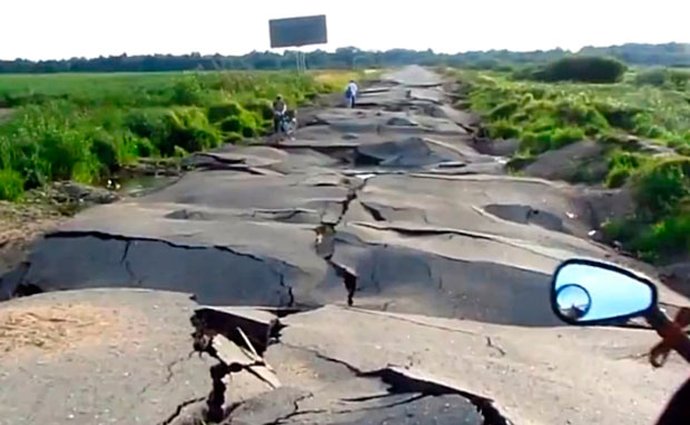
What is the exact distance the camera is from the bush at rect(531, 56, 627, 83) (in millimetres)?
79438

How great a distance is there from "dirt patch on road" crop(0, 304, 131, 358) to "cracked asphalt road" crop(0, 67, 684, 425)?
0.29ft

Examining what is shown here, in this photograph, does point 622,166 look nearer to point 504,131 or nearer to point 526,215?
point 526,215

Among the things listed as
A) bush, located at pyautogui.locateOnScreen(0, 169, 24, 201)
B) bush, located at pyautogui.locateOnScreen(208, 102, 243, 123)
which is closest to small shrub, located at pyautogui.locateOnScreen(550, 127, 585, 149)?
bush, located at pyautogui.locateOnScreen(208, 102, 243, 123)

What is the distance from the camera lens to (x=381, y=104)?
37.6m

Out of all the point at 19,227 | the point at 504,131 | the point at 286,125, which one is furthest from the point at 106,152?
the point at 504,131

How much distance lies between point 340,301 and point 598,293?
575cm

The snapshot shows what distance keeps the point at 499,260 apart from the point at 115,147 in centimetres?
1084

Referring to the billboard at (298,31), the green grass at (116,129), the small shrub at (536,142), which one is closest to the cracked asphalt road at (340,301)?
the green grass at (116,129)

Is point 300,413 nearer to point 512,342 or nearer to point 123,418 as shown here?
point 123,418

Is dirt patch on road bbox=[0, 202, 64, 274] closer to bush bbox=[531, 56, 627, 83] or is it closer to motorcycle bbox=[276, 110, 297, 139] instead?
motorcycle bbox=[276, 110, 297, 139]

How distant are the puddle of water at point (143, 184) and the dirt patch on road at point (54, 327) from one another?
711 cm

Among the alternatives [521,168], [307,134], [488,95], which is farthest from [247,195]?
[488,95]

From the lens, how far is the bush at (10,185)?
13.2 metres

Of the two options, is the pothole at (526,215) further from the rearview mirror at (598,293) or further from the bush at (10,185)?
the rearview mirror at (598,293)
